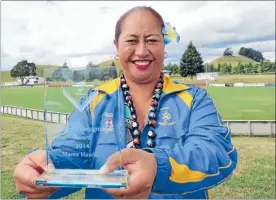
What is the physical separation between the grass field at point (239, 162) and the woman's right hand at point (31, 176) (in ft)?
0.55

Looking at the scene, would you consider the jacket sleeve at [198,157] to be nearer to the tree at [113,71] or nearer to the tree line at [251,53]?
the tree at [113,71]

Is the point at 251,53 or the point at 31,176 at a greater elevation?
the point at 251,53

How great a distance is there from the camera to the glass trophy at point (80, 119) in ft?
2.85

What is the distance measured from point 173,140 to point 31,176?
328mm

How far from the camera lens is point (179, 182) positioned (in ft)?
2.60

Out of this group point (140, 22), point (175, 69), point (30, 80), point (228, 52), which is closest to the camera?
point (140, 22)

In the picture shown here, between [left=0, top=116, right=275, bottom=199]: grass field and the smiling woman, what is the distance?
0.16 m

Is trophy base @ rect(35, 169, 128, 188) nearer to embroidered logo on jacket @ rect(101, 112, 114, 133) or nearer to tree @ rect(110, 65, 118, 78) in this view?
embroidered logo on jacket @ rect(101, 112, 114, 133)

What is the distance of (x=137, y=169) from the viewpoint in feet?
2.29

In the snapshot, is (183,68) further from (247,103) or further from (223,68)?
(247,103)

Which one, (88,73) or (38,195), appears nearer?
(38,195)

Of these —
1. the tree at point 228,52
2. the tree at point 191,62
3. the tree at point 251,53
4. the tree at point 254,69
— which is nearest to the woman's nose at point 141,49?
the tree at point 191,62

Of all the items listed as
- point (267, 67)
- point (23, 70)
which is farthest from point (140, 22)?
point (267, 67)

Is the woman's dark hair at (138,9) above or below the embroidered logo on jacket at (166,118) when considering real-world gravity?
above
